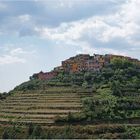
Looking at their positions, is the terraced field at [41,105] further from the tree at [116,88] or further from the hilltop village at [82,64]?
the hilltop village at [82,64]

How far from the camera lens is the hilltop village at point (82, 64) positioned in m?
85.5

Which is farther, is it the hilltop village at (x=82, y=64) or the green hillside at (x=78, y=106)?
the hilltop village at (x=82, y=64)

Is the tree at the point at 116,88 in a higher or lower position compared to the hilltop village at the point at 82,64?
lower

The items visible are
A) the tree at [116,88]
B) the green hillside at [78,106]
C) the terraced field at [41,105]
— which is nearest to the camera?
the green hillside at [78,106]

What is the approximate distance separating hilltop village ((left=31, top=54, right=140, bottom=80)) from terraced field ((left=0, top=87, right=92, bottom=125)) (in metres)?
12.5

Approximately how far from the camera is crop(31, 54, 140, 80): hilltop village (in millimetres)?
85500

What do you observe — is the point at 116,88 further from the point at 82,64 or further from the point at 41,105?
the point at 82,64

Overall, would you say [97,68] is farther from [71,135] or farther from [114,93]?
[71,135]

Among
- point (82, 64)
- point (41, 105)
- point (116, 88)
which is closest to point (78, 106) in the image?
point (41, 105)

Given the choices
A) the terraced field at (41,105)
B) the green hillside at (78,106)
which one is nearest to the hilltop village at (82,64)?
the green hillside at (78,106)

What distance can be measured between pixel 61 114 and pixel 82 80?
56.2ft

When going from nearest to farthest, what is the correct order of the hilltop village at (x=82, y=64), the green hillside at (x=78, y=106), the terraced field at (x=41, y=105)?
the green hillside at (x=78, y=106), the terraced field at (x=41, y=105), the hilltop village at (x=82, y=64)

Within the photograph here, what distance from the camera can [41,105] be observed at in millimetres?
65125

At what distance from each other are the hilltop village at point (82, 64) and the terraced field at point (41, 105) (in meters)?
12.5
